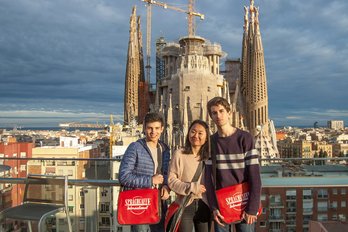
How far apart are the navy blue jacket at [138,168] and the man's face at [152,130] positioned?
8 centimetres

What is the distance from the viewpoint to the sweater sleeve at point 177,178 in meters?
2.60

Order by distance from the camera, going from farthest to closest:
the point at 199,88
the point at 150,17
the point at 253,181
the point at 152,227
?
the point at 150,17, the point at 199,88, the point at 152,227, the point at 253,181

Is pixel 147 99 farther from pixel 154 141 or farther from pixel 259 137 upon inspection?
pixel 154 141

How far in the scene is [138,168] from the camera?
279cm

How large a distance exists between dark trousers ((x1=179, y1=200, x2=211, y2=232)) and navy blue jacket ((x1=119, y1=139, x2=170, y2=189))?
1.02 ft

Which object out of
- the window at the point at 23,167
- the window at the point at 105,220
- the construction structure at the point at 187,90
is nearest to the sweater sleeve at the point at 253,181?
the window at the point at 105,220

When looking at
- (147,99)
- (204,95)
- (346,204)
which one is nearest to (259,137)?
(204,95)

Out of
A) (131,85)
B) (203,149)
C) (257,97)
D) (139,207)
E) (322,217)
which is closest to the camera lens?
(203,149)

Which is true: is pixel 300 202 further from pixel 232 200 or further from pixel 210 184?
pixel 210 184

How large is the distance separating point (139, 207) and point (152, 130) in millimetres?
659

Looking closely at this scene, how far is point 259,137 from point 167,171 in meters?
35.0

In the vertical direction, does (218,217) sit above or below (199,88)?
below

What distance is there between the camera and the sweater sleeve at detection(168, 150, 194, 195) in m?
2.60

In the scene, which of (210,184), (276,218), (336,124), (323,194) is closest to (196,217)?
(210,184)
